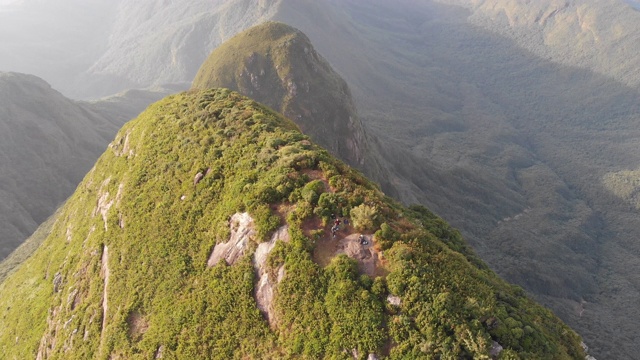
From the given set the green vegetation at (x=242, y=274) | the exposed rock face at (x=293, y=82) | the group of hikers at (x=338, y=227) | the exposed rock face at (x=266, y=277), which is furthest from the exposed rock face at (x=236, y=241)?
the exposed rock face at (x=293, y=82)

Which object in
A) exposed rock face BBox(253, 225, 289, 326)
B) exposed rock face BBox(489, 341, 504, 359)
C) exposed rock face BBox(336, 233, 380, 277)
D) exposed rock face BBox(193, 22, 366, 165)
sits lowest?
exposed rock face BBox(193, 22, 366, 165)

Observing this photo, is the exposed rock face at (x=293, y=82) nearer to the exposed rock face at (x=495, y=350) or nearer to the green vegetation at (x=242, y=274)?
the green vegetation at (x=242, y=274)

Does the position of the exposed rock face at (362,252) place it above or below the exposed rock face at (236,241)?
above

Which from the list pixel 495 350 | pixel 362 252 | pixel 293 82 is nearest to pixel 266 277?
pixel 362 252

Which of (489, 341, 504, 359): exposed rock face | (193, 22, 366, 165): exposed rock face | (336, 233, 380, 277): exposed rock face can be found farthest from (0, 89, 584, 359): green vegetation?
(193, 22, 366, 165): exposed rock face

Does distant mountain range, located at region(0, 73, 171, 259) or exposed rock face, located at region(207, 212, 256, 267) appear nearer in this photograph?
exposed rock face, located at region(207, 212, 256, 267)

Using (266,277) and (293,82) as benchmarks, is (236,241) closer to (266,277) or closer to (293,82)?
(266,277)

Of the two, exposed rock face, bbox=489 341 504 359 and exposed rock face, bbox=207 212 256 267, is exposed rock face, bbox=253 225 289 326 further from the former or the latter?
exposed rock face, bbox=489 341 504 359
